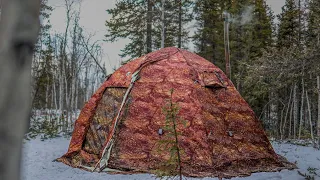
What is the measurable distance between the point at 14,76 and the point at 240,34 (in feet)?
63.2

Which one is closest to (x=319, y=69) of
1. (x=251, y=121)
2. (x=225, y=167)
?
(x=251, y=121)

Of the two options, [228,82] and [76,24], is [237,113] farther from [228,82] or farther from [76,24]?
[76,24]

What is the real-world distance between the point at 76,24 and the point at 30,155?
8.81 metres

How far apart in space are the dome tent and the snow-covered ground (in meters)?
0.25

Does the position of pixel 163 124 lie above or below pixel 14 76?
below

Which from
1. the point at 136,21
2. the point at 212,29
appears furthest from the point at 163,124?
the point at 212,29

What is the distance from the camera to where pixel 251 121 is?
7.14 metres

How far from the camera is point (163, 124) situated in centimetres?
628

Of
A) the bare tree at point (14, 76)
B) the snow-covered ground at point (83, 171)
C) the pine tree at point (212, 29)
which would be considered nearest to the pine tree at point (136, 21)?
the pine tree at point (212, 29)

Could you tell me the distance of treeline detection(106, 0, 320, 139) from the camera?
14422 millimetres

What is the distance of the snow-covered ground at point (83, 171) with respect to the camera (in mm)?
5846

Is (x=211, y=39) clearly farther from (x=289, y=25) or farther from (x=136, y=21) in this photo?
(x=136, y=21)

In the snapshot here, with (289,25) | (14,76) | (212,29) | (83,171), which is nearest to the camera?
(14,76)

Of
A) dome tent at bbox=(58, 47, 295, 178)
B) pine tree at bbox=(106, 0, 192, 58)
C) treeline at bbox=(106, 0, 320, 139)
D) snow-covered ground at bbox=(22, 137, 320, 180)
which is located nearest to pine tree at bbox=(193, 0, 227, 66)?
treeline at bbox=(106, 0, 320, 139)
